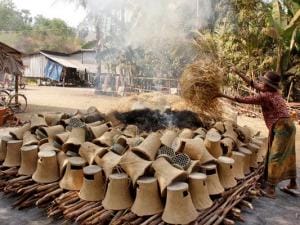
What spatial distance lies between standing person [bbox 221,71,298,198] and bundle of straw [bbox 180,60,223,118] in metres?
0.48

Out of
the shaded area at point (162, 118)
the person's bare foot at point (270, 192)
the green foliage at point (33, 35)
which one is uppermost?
the green foliage at point (33, 35)

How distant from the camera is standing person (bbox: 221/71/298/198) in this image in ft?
16.2

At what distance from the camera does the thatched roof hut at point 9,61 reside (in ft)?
38.7

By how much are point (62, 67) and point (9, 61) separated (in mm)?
19937

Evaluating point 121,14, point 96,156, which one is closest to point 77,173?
point 96,156

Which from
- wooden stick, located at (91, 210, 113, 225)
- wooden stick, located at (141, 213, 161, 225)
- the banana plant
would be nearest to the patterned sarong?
wooden stick, located at (141, 213, 161, 225)

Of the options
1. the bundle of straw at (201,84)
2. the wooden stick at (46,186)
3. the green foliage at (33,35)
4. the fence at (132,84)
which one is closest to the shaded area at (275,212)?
the bundle of straw at (201,84)

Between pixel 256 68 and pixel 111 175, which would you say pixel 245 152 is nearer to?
pixel 111 175

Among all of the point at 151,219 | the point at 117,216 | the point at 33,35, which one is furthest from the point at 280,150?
the point at 33,35

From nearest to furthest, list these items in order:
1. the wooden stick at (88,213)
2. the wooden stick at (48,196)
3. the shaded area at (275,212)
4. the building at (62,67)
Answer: the wooden stick at (88,213)
the wooden stick at (48,196)
the shaded area at (275,212)
the building at (62,67)

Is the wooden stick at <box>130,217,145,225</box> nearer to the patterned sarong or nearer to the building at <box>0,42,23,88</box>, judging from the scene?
the patterned sarong

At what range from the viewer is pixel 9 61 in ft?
39.7

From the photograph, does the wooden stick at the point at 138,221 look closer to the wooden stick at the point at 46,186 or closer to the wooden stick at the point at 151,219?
the wooden stick at the point at 151,219

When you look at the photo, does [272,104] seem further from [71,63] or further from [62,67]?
[62,67]
